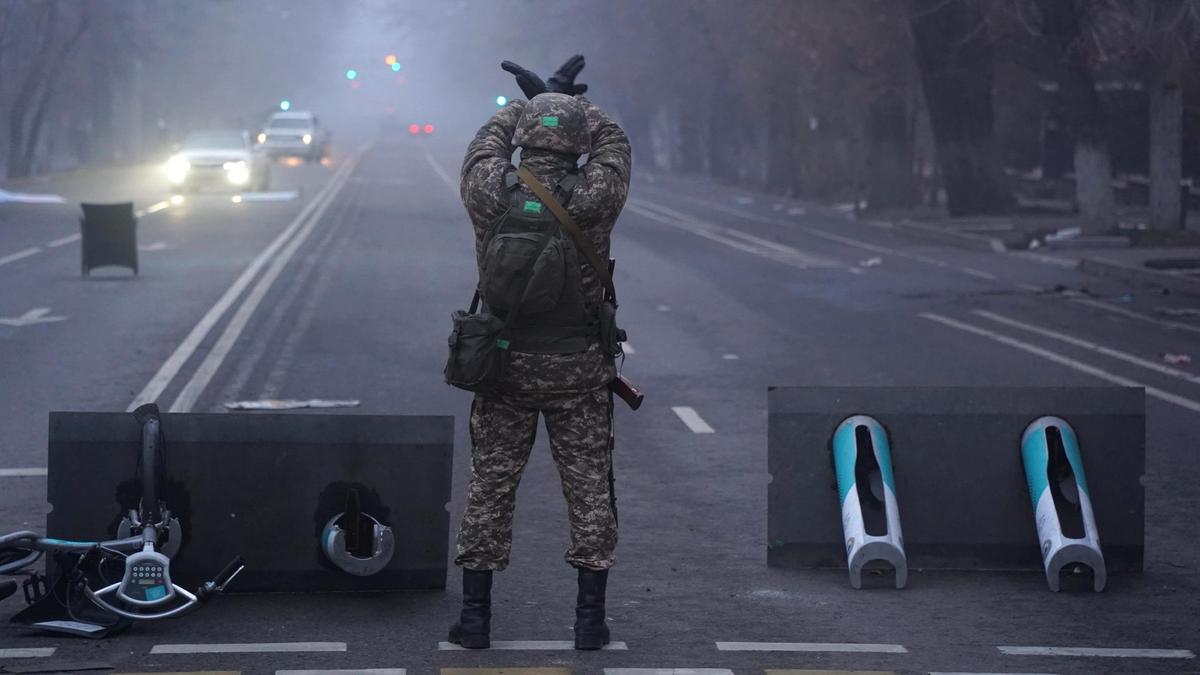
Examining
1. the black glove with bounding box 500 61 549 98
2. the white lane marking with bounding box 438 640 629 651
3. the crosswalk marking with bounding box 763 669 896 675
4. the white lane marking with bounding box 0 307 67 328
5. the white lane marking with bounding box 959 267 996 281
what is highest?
the black glove with bounding box 500 61 549 98

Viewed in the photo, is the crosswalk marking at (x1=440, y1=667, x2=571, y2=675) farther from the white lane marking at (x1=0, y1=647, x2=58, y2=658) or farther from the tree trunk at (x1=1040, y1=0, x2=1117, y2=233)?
the tree trunk at (x1=1040, y1=0, x2=1117, y2=233)

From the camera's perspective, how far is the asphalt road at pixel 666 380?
673 centimetres

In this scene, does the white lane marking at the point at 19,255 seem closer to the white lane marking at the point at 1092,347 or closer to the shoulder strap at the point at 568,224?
the white lane marking at the point at 1092,347

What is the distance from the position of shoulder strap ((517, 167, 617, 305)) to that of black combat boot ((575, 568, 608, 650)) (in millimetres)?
1008

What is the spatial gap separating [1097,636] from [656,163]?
76.8m

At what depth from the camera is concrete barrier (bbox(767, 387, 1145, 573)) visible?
789cm

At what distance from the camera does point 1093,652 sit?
6629mm

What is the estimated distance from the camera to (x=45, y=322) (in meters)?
17.7

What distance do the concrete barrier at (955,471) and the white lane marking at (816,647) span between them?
1225mm

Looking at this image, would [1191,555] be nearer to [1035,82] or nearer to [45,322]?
[45,322]

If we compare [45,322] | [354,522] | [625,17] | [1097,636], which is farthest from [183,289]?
[625,17]

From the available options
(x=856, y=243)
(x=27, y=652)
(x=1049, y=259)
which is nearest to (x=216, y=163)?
(x=856, y=243)

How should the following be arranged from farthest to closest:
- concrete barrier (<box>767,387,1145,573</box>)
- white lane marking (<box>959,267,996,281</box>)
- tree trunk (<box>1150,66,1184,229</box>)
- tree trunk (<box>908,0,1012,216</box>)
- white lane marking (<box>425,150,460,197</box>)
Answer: white lane marking (<box>425,150,460,197</box>)
tree trunk (<box>908,0,1012,216</box>)
tree trunk (<box>1150,66,1184,229</box>)
white lane marking (<box>959,267,996,281</box>)
concrete barrier (<box>767,387,1145,573</box>)

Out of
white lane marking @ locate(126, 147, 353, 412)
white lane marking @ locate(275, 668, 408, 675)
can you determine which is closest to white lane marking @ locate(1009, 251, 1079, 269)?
white lane marking @ locate(126, 147, 353, 412)
